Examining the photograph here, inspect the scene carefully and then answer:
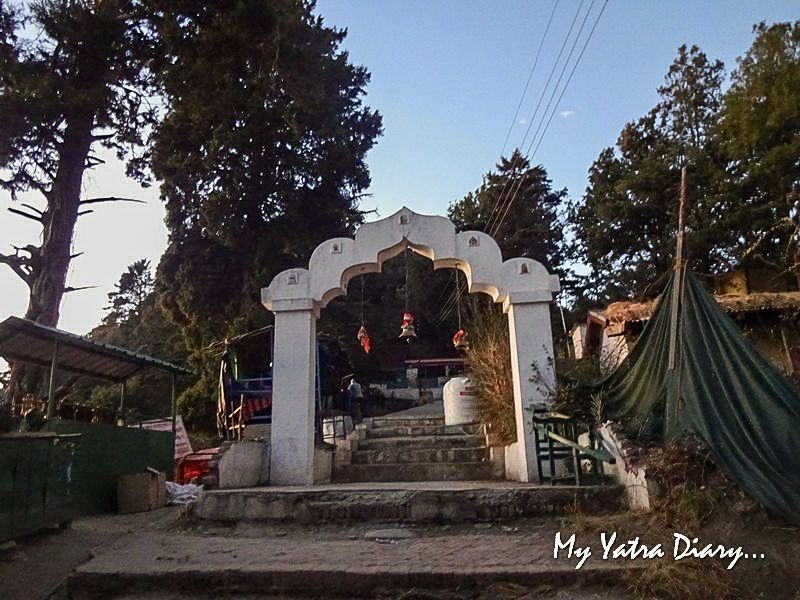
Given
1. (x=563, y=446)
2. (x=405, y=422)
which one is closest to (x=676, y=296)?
(x=563, y=446)

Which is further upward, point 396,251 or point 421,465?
point 396,251

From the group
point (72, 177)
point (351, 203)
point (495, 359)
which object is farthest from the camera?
point (351, 203)

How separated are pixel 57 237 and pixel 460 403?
10.9 m

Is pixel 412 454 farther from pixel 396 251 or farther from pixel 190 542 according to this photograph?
pixel 190 542

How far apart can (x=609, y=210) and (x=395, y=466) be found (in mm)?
16613

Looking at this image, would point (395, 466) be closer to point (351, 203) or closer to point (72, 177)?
point (72, 177)

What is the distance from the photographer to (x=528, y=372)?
7270 millimetres

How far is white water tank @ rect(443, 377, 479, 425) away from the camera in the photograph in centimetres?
1050

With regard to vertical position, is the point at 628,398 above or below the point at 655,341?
below

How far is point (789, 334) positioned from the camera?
12.8 metres

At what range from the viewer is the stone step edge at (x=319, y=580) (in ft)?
12.4

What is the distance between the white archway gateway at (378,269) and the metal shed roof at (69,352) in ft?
9.32

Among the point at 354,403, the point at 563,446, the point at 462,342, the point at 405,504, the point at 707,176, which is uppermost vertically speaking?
the point at 707,176

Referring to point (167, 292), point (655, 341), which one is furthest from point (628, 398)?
point (167, 292)
